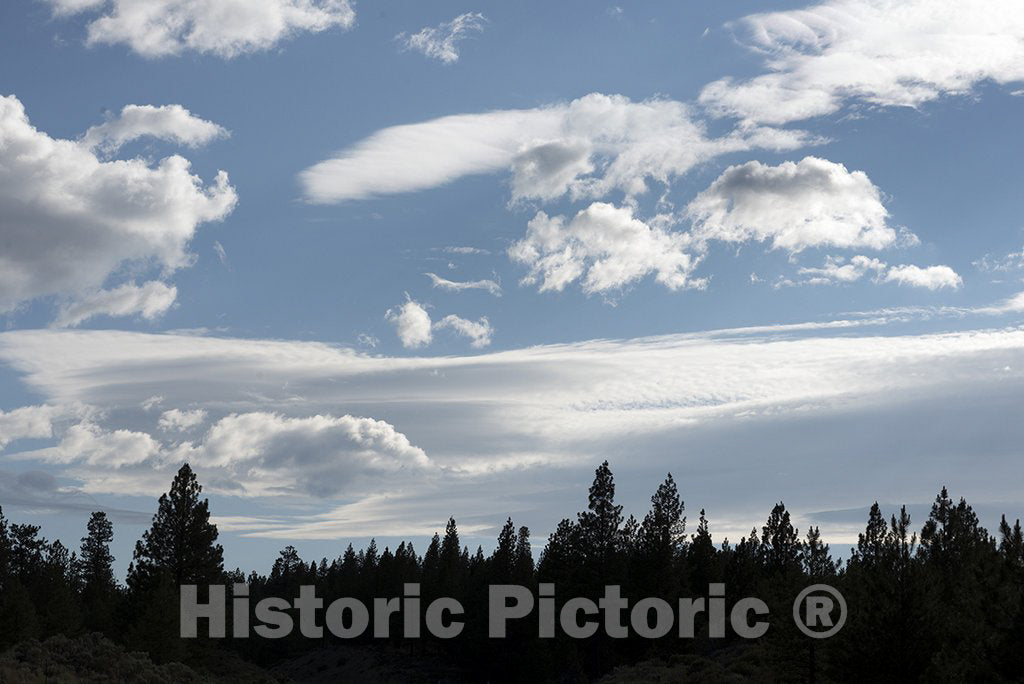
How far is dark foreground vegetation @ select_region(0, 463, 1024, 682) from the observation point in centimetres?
3953

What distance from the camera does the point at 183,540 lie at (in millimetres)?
63438

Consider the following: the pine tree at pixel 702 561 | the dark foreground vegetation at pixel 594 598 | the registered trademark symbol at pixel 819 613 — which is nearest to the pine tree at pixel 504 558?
the dark foreground vegetation at pixel 594 598

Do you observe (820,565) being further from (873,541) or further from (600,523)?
(600,523)

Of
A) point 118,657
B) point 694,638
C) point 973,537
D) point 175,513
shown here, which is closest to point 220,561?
Result: point 175,513

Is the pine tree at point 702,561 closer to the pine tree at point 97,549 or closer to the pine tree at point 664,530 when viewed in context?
the pine tree at point 664,530

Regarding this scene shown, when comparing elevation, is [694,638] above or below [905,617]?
below

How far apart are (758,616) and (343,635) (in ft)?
208

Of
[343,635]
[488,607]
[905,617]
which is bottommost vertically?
[343,635]

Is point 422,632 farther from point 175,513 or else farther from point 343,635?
point 175,513

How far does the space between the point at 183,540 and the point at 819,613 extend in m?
40.3

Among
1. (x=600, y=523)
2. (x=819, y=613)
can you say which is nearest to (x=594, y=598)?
(x=600, y=523)

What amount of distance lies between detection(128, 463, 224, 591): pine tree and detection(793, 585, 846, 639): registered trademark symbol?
124 ft

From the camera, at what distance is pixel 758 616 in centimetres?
6675

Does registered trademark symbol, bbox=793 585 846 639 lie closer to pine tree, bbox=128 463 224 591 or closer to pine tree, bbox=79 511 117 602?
pine tree, bbox=128 463 224 591
